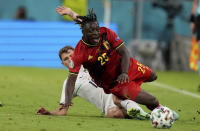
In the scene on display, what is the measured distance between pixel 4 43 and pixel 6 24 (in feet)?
2.23

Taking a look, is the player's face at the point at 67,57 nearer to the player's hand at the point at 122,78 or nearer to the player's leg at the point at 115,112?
the player's leg at the point at 115,112

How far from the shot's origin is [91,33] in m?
7.62

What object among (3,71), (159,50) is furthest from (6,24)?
(159,50)

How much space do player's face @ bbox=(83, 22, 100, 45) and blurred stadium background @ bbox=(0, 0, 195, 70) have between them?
44.1ft

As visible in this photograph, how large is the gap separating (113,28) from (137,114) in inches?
529

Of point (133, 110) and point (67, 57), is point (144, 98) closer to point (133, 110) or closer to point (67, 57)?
point (133, 110)

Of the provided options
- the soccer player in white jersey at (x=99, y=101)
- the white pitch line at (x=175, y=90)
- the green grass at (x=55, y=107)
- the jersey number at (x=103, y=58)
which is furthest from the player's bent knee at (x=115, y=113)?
the white pitch line at (x=175, y=90)

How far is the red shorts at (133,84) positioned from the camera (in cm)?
809

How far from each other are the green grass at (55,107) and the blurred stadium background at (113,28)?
15.1 ft

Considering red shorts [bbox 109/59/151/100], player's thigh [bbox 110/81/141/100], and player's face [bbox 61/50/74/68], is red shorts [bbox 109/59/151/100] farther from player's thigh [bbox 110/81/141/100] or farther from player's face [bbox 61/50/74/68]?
player's face [bbox 61/50/74/68]

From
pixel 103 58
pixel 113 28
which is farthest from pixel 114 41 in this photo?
pixel 113 28

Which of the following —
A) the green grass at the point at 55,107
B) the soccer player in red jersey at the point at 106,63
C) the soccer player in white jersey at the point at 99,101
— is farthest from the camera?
the soccer player in white jersey at the point at 99,101

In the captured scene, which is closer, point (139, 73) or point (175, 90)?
point (139, 73)

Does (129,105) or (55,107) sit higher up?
(129,105)
